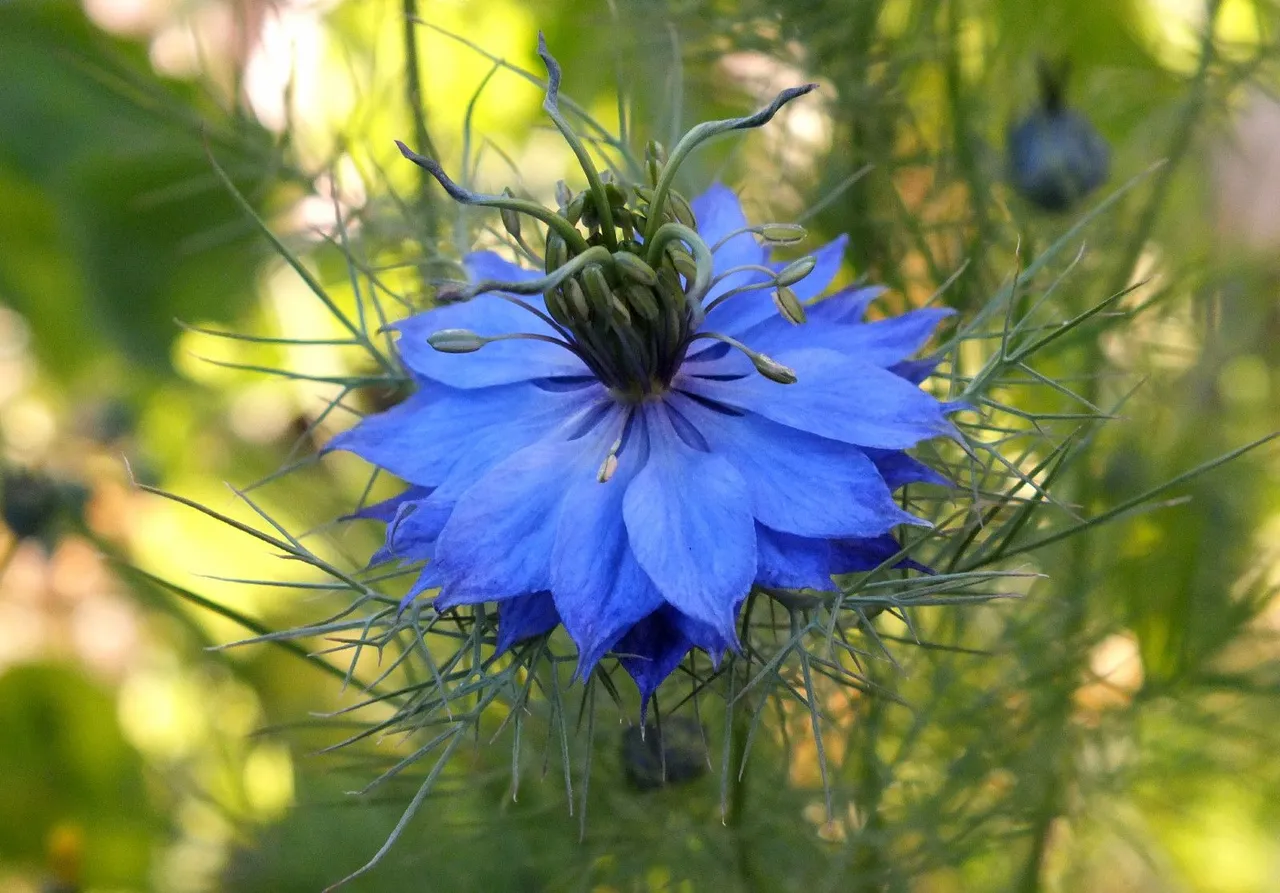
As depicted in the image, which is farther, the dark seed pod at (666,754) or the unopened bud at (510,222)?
the dark seed pod at (666,754)

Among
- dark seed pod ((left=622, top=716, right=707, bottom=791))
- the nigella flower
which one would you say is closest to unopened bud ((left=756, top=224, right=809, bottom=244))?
the nigella flower

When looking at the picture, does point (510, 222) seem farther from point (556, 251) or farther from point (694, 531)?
point (694, 531)

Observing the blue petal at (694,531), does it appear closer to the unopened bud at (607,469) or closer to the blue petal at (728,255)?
the unopened bud at (607,469)

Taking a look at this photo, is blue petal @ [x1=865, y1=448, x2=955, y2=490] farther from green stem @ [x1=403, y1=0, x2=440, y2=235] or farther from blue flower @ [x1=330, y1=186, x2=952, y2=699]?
green stem @ [x1=403, y1=0, x2=440, y2=235]

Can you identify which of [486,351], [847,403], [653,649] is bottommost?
[653,649]

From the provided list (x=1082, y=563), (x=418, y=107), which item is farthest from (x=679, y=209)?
(x=1082, y=563)

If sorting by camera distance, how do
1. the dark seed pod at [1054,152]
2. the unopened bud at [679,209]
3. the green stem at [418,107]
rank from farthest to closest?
1. the dark seed pod at [1054,152]
2. the green stem at [418,107]
3. the unopened bud at [679,209]

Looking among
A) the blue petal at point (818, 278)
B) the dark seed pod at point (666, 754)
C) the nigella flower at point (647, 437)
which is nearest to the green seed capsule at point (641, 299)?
the nigella flower at point (647, 437)
